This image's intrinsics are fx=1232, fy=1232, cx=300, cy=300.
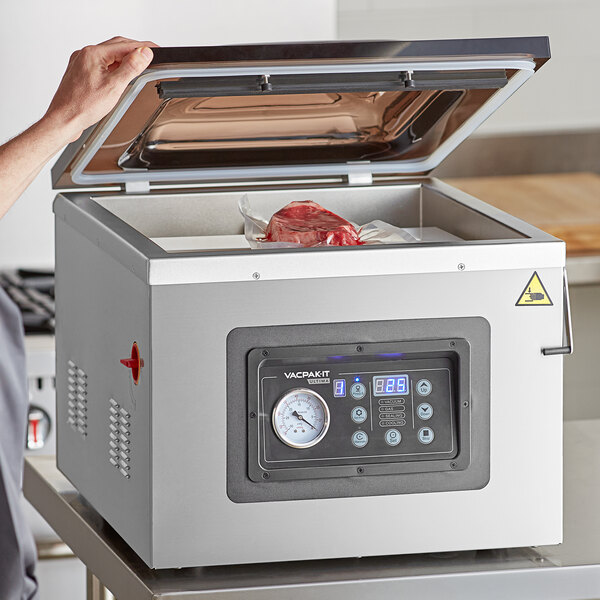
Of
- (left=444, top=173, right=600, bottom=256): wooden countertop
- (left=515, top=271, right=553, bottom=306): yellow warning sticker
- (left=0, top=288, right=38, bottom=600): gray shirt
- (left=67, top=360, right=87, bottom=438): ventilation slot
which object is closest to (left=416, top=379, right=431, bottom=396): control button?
(left=515, top=271, right=553, bottom=306): yellow warning sticker

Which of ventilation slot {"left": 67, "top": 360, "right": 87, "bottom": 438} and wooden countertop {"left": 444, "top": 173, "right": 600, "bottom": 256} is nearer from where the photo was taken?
ventilation slot {"left": 67, "top": 360, "right": 87, "bottom": 438}

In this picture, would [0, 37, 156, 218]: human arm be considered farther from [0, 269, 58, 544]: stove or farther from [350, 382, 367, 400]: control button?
[0, 269, 58, 544]: stove

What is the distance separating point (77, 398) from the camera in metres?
1.31

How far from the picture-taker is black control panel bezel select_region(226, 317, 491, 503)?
3.56 ft

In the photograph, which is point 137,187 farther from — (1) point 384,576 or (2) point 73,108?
(1) point 384,576

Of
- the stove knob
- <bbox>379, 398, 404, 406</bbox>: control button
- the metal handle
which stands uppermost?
the metal handle

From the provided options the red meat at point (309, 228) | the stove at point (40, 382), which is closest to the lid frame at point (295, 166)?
the red meat at point (309, 228)

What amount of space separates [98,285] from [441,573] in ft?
1.41

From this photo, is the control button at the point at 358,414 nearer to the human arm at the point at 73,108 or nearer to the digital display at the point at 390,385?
the digital display at the point at 390,385

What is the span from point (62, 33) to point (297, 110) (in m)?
1.32

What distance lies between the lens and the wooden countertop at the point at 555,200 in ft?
8.80

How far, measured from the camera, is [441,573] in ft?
3.73

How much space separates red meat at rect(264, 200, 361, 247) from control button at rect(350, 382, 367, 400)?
179 mm

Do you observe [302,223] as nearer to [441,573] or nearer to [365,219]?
[365,219]
